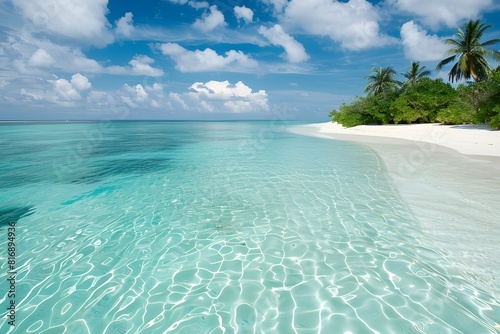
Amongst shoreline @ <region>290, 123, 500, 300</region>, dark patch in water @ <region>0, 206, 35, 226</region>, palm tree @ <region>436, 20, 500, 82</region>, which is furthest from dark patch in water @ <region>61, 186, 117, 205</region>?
palm tree @ <region>436, 20, 500, 82</region>

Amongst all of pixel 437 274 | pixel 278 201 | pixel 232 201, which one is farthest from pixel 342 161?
pixel 437 274

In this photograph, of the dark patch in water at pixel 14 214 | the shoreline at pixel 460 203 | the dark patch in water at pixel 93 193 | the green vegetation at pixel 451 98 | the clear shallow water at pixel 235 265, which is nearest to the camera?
the clear shallow water at pixel 235 265

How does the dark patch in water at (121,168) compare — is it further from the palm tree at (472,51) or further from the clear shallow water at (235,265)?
the palm tree at (472,51)

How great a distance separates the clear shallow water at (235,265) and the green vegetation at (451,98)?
65.2 ft

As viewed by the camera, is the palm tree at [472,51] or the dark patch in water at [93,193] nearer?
the dark patch in water at [93,193]

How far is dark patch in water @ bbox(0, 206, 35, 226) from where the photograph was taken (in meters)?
6.25

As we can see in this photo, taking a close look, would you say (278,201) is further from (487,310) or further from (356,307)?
(487,310)

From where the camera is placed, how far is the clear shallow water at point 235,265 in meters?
3.10

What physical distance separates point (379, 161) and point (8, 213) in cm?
1467

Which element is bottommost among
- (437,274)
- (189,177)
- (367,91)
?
(189,177)

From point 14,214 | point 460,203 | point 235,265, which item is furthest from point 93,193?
point 460,203

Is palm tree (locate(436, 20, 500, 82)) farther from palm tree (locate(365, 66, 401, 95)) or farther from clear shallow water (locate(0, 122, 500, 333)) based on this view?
clear shallow water (locate(0, 122, 500, 333))

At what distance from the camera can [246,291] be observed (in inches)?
142

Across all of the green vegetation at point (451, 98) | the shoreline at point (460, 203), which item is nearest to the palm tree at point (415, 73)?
the green vegetation at point (451, 98)
